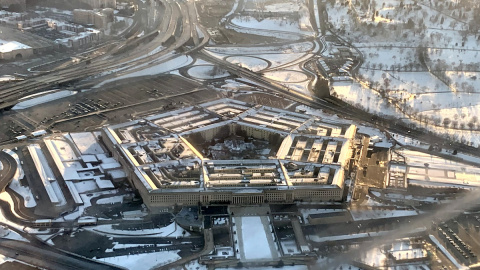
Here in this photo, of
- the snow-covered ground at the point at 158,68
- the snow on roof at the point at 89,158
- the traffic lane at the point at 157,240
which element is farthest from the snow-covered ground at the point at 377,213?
the snow-covered ground at the point at 158,68

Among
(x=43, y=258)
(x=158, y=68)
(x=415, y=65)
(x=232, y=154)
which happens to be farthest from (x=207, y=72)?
(x=43, y=258)

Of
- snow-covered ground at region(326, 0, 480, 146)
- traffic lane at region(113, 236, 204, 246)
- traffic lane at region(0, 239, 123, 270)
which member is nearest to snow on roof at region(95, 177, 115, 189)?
traffic lane at region(113, 236, 204, 246)

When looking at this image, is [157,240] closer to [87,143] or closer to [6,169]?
[6,169]

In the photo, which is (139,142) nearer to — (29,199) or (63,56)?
(29,199)

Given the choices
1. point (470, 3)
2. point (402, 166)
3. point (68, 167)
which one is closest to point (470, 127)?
point (402, 166)

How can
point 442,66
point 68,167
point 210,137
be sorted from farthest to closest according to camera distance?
1. point 442,66
2. point 210,137
3. point 68,167
